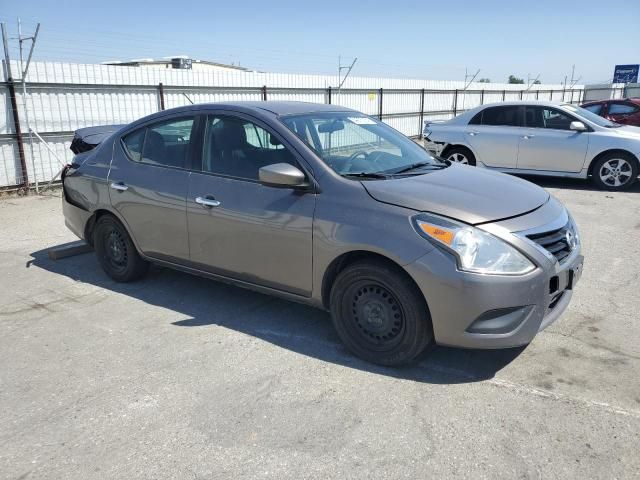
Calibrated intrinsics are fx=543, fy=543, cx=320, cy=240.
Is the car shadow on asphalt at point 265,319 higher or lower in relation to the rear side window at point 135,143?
lower

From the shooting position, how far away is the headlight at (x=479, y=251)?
10.2 ft

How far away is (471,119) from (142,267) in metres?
7.63

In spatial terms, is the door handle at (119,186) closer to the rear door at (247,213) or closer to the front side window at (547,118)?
the rear door at (247,213)

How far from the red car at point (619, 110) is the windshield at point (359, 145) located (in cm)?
1191

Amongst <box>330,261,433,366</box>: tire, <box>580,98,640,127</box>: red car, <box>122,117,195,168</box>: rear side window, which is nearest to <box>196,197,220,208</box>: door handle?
<box>122,117,195,168</box>: rear side window

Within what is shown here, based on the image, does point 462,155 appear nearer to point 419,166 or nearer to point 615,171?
point 615,171

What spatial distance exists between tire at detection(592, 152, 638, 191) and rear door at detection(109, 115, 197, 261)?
798 centimetres

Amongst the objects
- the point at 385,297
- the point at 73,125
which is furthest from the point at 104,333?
the point at 73,125

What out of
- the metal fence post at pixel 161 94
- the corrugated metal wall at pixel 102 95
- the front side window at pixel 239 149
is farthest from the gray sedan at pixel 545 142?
the front side window at pixel 239 149

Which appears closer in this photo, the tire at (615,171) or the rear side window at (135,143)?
the rear side window at (135,143)

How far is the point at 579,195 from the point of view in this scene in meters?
9.43

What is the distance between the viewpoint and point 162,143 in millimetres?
4734

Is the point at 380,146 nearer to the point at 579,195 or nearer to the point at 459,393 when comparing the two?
the point at 459,393

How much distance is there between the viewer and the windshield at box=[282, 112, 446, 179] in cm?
392
